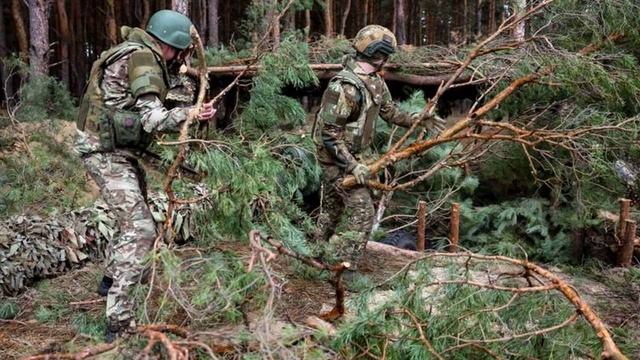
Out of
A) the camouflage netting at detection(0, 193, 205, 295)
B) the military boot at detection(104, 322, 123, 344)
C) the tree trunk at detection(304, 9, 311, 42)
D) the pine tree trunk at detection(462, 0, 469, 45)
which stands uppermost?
the pine tree trunk at detection(462, 0, 469, 45)

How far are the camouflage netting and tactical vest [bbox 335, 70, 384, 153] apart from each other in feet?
4.77

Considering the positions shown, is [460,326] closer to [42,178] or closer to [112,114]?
[112,114]

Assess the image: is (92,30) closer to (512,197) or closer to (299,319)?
(512,197)

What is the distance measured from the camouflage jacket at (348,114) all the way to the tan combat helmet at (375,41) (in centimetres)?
16

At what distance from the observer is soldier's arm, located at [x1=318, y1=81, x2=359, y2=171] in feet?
15.4

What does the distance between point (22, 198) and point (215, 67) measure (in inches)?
127

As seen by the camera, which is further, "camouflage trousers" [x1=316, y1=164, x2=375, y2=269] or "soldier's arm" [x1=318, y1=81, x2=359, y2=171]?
"camouflage trousers" [x1=316, y1=164, x2=375, y2=269]

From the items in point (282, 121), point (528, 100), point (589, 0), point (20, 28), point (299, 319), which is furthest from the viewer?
point (20, 28)

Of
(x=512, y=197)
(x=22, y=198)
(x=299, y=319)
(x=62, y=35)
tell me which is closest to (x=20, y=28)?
(x=62, y=35)

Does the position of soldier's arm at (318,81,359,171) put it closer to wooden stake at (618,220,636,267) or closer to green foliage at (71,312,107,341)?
green foliage at (71,312,107,341)

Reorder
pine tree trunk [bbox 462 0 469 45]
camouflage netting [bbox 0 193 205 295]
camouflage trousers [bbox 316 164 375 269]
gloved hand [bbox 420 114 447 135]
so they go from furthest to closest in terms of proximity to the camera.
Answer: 1. pine tree trunk [bbox 462 0 469 45]
2. gloved hand [bbox 420 114 447 135]
3. camouflage trousers [bbox 316 164 375 269]
4. camouflage netting [bbox 0 193 205 295]

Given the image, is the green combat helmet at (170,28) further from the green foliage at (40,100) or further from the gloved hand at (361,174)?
the green foliage at (40,100)

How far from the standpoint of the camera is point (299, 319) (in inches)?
165

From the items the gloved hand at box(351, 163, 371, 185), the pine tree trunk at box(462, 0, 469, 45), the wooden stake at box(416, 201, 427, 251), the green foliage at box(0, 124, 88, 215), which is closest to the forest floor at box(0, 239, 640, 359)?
the wooden stake at box(416, 201, 427, 251)
